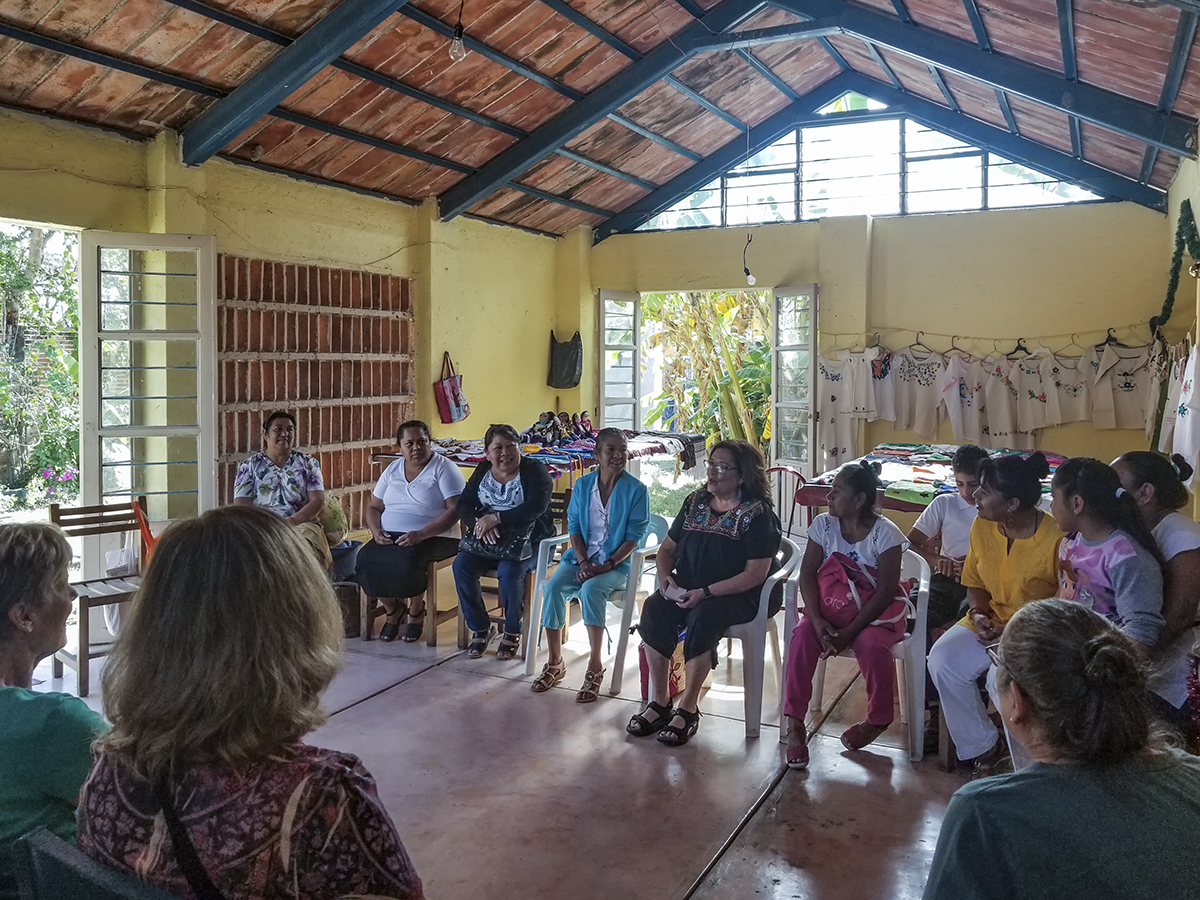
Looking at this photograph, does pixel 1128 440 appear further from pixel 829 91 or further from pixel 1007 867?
pixel 1007 867

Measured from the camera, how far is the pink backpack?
350cm

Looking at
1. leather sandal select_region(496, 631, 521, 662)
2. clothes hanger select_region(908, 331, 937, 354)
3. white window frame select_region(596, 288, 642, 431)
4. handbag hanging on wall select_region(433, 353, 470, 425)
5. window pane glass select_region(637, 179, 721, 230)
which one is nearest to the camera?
leather sandal select_region(496, 631, 521, 662)

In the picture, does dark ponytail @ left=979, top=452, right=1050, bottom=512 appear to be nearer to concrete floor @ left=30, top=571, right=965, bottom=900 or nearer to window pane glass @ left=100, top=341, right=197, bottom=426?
concrete floor @ left=30, top=571, right=965, bottom=900

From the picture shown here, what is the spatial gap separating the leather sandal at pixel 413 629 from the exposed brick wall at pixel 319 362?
163 centimetres

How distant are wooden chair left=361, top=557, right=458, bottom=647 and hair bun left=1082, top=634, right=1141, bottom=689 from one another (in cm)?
392

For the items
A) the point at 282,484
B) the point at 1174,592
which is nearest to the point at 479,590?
the point at 282,484

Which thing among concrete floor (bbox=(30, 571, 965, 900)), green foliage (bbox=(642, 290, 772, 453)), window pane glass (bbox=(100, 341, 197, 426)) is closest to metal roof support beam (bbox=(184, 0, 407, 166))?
window pane glass (bbox=(100, 341, 197, 426))

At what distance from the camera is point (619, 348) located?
9.34 metres

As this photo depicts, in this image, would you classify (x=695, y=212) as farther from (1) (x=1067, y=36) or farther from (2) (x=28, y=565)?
(2) (x=28, y=565)

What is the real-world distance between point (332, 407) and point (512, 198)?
8.00 ft

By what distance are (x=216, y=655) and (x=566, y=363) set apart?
7851mm

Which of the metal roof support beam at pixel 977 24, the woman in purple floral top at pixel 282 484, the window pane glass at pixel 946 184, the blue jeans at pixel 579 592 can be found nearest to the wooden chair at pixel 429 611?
the woman in purple floral top at pixel 282 484

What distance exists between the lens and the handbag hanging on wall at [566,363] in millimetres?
8992

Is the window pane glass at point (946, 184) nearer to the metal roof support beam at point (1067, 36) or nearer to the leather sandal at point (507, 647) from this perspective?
the metal roof support beam at point (1067, 36)
